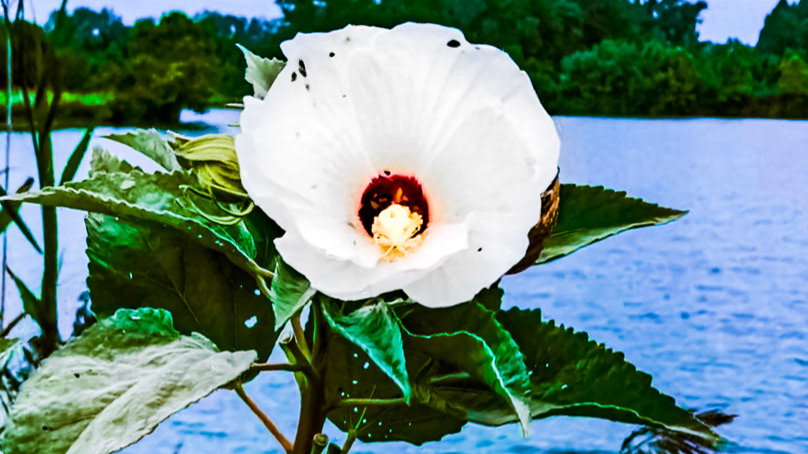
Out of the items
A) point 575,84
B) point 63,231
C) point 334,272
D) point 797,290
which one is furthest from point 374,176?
point 797,290

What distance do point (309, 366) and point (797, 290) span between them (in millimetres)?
1880

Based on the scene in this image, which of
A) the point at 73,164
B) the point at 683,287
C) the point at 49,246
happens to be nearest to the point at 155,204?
the point at 73,164

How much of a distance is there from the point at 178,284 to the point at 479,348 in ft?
0.55

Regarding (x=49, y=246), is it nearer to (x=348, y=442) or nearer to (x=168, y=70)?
(x=168, y=70)

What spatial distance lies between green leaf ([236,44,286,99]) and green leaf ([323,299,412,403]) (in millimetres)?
86

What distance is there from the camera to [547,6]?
1.84 m

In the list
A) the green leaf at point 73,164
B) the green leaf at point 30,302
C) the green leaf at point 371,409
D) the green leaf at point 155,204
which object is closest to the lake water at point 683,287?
the green leaf at point 30,302

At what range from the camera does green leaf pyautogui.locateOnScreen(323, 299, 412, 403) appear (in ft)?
0.87

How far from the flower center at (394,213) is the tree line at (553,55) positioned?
49.0 inches

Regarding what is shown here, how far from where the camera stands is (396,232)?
0.98ft

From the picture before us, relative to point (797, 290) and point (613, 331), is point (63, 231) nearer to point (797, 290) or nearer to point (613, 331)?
point (613, 331)

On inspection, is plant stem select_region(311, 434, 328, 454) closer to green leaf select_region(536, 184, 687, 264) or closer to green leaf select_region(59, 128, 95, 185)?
green leaf select_region(536, 184, 687, 264)

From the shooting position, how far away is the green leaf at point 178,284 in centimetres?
38

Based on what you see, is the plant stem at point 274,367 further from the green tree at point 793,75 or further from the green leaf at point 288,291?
the green tree at point 793,75
